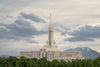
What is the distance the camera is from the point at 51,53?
101875mm

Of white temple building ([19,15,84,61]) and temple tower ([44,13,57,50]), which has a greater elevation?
temple tower ([44,13,57,50])

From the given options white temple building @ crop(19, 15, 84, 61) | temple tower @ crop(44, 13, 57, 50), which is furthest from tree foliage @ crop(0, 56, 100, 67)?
temple tower @ crop(44, 13, 57, 50)

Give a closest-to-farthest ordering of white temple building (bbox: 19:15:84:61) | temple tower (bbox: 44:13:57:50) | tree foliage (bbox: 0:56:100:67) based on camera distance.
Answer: tree foliage (bbox: 0:56:100:67), white temple building (bbox: 19:15:84:61), temple tower (bbox: 44:13:57:50)

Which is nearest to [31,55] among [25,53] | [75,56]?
[25,53]

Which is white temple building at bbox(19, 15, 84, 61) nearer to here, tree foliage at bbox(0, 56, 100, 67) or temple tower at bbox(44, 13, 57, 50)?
temple tower at bbox(44, 13, 57, 50)

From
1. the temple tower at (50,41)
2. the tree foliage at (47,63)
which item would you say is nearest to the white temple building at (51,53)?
the temple tower at (50,41)

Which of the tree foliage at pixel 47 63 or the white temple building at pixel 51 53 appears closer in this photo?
the tree foliage at pixel 47 63

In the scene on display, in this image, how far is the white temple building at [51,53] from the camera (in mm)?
99800

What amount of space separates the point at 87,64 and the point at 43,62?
1125 cm

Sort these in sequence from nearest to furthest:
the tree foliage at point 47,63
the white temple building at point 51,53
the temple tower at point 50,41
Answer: the tree foliage at point 47,63, the white temple building at point 51,53, the temple tower at point 50,41

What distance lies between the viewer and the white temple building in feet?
327

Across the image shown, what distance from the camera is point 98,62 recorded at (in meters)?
62.2

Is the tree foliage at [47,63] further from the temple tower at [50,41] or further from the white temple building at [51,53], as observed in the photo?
the temple tower at [50,41]

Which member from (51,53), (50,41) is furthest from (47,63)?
(50,41)
